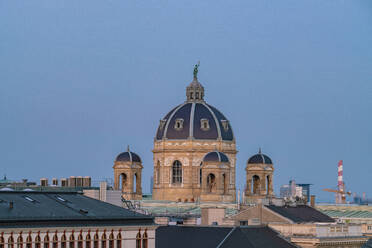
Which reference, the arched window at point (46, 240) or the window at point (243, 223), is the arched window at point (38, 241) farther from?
the window at point (243, 223)

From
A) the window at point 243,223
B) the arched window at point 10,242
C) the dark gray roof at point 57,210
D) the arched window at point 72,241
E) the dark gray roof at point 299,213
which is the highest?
the dark gray roof at point 299,213

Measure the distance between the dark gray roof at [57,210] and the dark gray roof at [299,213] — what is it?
3532cm

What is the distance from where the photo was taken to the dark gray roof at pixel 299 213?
144 meters

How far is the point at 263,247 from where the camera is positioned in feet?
413

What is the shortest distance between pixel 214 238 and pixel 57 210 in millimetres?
26287

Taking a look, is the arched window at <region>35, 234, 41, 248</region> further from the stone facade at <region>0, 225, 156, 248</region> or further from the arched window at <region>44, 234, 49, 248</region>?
the arched window at <region>44, 234, 49, 248</region>

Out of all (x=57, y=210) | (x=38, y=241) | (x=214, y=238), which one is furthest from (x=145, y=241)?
(x=214, y=238)

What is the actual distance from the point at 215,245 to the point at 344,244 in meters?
17.6

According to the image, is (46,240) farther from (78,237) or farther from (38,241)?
(78,237)

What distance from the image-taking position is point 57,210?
101375 millimetres

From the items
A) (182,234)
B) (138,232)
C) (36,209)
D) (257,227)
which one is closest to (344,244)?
(257,227)

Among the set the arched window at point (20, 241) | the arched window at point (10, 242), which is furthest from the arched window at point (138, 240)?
the arched window at point (10, 242)

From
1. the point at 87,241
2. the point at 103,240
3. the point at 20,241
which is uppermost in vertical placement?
the point at 103,240

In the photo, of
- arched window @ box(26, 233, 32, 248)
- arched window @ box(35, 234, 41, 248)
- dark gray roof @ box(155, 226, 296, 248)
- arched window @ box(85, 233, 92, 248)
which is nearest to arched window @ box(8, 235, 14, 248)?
arched window @ box(26, 233, 32, 248)
